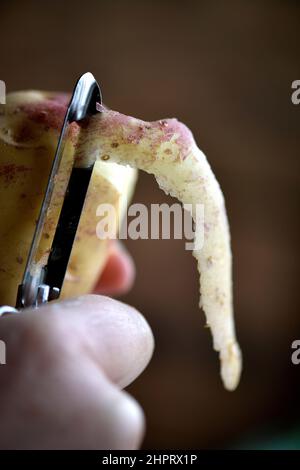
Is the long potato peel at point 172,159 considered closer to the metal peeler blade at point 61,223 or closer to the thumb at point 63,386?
the metal peeler blade at point 61,223

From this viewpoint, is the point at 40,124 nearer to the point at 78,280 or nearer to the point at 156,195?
the point at 78,280

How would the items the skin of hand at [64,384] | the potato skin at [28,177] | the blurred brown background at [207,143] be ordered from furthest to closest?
the blurred brown background at [207,143], the potato skin at [28,177], the skin of hand at [64,384]

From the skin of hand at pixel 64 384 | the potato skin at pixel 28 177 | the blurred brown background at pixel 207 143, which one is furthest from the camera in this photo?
the blurred brown background at pixel 207 143

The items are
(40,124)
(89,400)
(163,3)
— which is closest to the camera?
(89,400)

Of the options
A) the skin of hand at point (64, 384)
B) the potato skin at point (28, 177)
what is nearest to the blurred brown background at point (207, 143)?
the potato skin at point (28, 177)

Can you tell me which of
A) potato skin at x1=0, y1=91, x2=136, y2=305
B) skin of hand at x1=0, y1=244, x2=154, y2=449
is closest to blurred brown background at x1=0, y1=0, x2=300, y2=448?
potato skin at x1=0, y1=91, x2=136, y2=305

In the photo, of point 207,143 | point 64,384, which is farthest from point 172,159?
point 207,143

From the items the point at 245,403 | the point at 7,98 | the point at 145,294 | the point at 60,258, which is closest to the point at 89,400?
the point at 60,258
